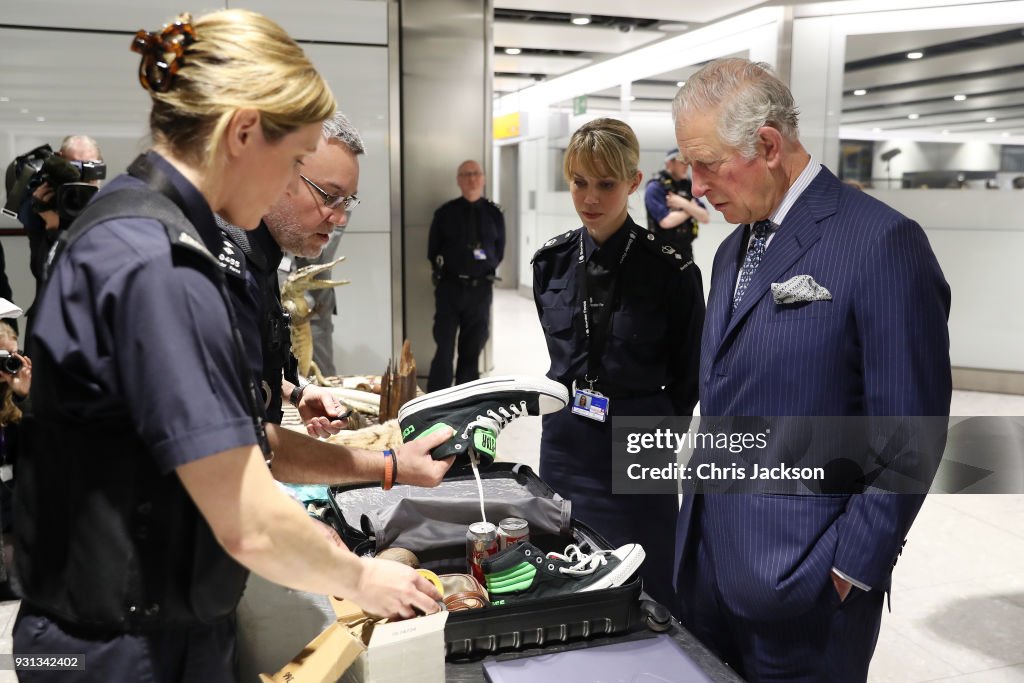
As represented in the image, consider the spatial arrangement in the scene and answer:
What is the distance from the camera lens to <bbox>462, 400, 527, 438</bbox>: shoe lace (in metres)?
1.37

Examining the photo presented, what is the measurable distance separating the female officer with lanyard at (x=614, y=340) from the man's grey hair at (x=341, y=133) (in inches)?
31.9

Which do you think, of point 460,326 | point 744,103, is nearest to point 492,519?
point 744,103

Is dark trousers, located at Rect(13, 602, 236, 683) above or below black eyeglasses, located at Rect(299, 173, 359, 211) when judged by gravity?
below

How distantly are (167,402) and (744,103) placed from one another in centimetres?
114

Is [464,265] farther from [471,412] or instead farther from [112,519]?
[112,519]

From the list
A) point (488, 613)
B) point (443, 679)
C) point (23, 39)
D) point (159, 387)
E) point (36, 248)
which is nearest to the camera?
point (159, 387)

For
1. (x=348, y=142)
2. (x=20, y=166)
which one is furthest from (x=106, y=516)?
(x=20, y=166)

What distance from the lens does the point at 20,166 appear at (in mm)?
4141

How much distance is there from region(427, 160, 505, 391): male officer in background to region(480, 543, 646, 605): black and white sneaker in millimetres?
4945

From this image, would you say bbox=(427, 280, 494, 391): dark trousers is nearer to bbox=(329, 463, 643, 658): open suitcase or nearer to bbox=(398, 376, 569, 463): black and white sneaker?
bbox=(329, 463, 643, 658): open suitcase

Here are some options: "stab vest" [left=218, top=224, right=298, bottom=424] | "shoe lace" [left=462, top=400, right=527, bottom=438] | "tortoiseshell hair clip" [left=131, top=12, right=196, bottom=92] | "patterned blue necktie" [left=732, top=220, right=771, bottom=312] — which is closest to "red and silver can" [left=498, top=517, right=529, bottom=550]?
"shoe lace" [left=462, top=400, right=527, bottom=438]

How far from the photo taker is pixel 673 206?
6836 mm

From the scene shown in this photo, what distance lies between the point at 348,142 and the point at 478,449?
2.16ft

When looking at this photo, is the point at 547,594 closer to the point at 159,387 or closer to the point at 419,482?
the point at 419,482
